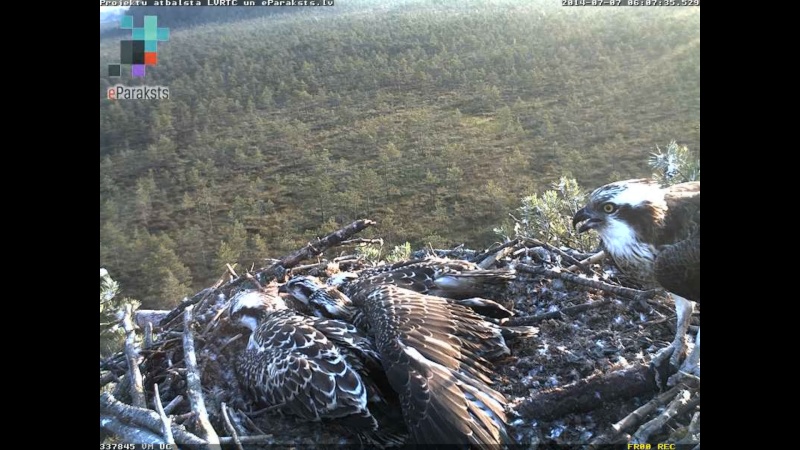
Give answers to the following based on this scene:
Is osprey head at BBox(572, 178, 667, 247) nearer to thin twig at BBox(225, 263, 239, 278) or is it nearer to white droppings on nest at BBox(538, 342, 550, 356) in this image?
white droppings on nest at BBox(538, 342, 550, 356)

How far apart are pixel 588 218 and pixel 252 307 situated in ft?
8.09

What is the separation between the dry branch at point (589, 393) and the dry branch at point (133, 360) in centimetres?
258

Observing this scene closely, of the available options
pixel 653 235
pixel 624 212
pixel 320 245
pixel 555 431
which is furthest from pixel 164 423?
pixel 653 235

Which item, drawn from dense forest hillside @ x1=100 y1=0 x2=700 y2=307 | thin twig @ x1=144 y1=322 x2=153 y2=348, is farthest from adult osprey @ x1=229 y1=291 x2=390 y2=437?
dense forest hillside @ x1=100 y1=0 x2=700 y2=307

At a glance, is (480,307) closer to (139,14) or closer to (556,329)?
(556,329)

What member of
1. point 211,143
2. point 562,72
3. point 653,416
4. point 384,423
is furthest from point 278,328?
point 562,72

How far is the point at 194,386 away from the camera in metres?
4.31

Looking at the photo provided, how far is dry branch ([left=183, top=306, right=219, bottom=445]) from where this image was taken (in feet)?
13.3

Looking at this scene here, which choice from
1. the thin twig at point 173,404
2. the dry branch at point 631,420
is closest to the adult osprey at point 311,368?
the thin twig at point 173,404

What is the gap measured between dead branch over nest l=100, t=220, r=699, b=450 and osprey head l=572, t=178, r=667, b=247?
0.64 m

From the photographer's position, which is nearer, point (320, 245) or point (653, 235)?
point (653, 235)

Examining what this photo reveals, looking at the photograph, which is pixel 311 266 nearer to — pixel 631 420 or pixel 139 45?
pixel 139 45

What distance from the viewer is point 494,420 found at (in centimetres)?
395

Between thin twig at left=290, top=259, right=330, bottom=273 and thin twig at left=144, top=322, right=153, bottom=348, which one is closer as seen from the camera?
thin twig at left=144, top=322, right=153, bottom=348
